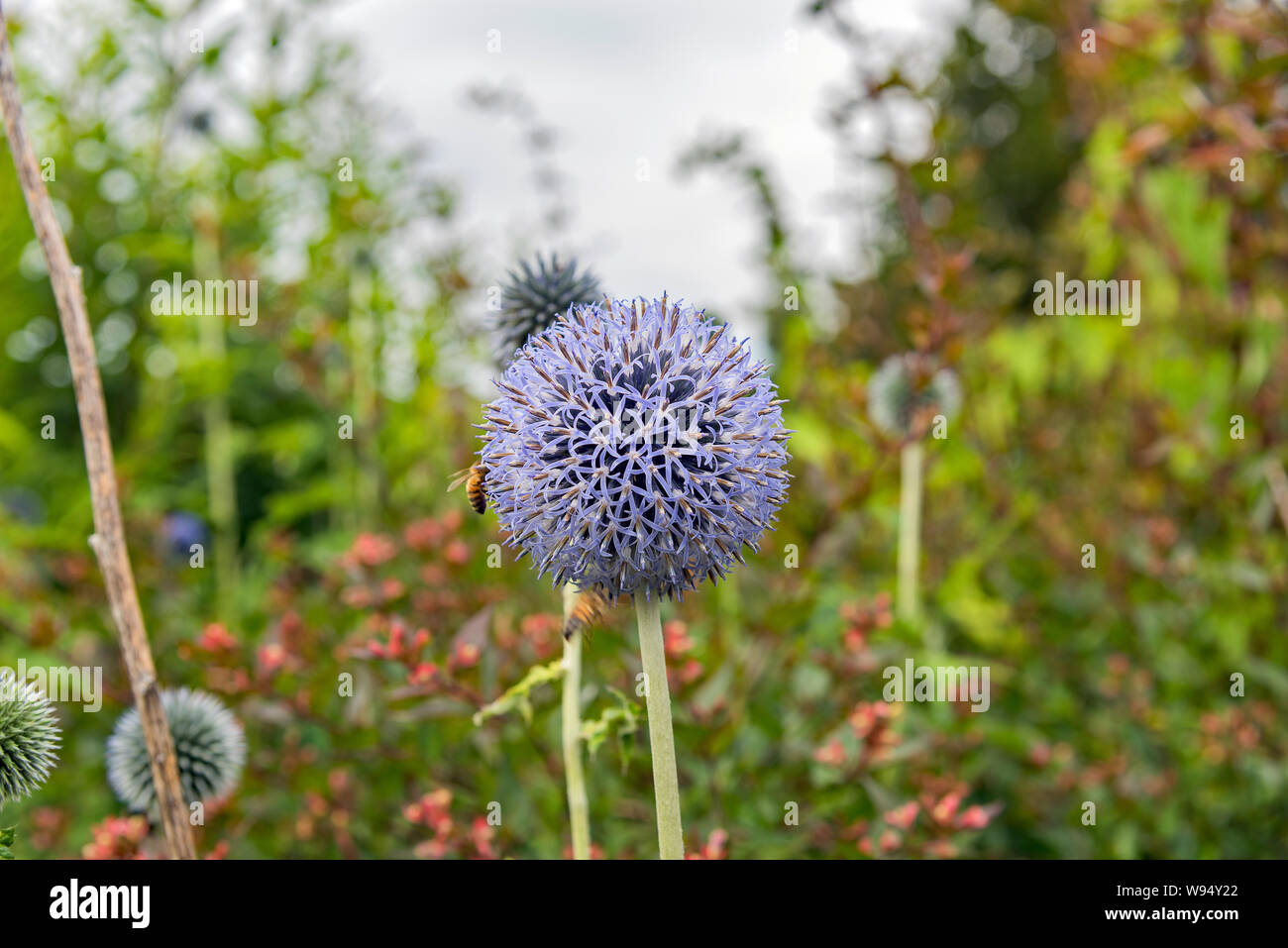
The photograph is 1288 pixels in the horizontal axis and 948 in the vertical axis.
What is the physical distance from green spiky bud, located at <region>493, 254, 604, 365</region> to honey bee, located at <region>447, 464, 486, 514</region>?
0.28m

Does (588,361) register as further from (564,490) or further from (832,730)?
(832,730)

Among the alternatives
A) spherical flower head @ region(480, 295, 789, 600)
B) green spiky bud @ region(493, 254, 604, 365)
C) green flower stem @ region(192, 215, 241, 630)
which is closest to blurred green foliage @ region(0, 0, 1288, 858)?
green flower stem @ region(192, 215, 241, 630)

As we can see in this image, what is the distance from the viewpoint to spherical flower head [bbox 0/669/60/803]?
138 centimetres

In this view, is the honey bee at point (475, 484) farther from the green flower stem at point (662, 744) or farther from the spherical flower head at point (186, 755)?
the spherical flower head at point (186, 755)

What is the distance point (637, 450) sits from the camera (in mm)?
1278

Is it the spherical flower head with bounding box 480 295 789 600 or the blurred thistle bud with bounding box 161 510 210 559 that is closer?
the spherical flower head with bounding box 480 295 789 600

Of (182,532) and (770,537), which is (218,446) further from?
(770,537)

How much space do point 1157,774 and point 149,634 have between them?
2860mm

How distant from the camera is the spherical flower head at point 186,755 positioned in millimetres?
1861

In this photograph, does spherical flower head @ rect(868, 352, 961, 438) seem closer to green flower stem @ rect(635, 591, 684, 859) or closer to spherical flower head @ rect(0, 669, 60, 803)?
green flower stem @ rect(635, 591, 684, 859)

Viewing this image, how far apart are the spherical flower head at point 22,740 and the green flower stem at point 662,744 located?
85 cm

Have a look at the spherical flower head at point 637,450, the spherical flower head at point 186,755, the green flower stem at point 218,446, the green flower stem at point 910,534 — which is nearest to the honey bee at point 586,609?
the spherical flower head at point 637,450

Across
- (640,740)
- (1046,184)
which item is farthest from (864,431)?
(1046,184)

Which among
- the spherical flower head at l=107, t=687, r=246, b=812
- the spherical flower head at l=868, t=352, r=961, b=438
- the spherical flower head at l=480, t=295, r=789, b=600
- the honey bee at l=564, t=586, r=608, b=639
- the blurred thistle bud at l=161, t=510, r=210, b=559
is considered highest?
the spherical flower head at l=868, t=352, r=961, b=438
